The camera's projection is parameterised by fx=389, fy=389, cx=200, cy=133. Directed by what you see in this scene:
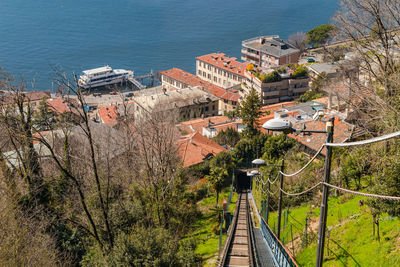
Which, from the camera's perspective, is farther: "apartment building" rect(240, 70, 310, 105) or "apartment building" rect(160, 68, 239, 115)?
"apartment building" rect(160, 68, 239, 115)

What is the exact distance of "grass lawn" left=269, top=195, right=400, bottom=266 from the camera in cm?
974

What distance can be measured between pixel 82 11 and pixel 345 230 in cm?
12121

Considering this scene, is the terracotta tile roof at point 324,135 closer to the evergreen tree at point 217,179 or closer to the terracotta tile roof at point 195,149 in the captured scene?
the evergreen tree at point 217,179

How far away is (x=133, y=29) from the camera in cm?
10338

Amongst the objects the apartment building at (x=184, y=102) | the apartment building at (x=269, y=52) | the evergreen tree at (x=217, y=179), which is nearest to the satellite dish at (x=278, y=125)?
the evergreen tree at (x=217, y=179)

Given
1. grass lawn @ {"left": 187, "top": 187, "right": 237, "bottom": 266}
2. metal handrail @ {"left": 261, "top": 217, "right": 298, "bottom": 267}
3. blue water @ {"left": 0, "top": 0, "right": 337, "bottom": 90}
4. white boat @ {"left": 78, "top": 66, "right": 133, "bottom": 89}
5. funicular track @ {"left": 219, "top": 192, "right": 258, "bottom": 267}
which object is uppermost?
blue water @ {"left": 0, "top": 0, "right": 337, "bottom": 90}

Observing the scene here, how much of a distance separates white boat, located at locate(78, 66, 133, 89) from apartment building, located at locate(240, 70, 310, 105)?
30.1m

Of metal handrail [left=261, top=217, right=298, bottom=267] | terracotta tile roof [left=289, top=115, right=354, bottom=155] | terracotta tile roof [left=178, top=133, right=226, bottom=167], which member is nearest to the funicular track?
metal handrail [left=261, top=217, right=298, bottom=267]

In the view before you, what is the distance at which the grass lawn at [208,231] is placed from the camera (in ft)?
54.6

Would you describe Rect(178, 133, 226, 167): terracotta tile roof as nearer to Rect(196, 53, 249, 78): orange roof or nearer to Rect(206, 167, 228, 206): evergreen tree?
Rect(206, 167, 228, 206): evergreen tree

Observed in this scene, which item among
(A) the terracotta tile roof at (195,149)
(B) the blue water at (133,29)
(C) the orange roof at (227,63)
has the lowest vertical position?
(A) the terracotta tile roof at (195,149)

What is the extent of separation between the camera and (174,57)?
86000 millimetres

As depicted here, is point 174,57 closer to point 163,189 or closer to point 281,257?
point 163,189

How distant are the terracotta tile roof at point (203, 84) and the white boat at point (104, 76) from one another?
10.7 m
